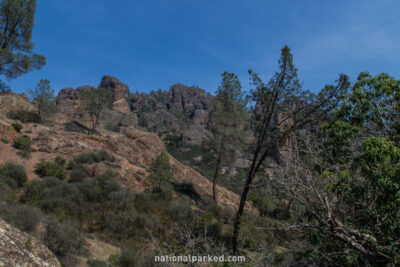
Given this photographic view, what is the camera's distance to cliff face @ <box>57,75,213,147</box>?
107037 millimetres

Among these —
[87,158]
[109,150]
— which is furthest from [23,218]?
[109,150]

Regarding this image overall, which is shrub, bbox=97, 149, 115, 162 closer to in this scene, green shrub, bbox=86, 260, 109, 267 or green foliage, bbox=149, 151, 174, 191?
green foliage, bbox=149, 151, 174, 191

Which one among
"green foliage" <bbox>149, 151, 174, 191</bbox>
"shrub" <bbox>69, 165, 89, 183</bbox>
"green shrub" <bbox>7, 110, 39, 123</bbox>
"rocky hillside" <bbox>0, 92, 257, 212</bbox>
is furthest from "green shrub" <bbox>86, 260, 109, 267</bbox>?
"green shrub" <bbox>7, 110, 39, 123</bbox>

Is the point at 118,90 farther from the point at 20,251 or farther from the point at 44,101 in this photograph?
the point at 20,251

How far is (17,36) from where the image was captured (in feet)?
43.7

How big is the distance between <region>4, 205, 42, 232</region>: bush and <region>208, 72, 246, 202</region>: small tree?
44.8ft

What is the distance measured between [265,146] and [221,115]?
387 inches

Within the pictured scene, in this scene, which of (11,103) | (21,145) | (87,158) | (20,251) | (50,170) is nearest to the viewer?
(20,251)

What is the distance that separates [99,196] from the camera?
453 inches

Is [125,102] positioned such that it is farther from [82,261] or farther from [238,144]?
[82,261]

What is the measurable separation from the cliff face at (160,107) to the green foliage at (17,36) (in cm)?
8162

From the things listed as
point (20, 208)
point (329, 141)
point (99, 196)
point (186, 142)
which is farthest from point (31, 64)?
point (186, 142)

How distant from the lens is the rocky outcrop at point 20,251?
342 cm

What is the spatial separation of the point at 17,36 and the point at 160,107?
Answer: 125 metres
